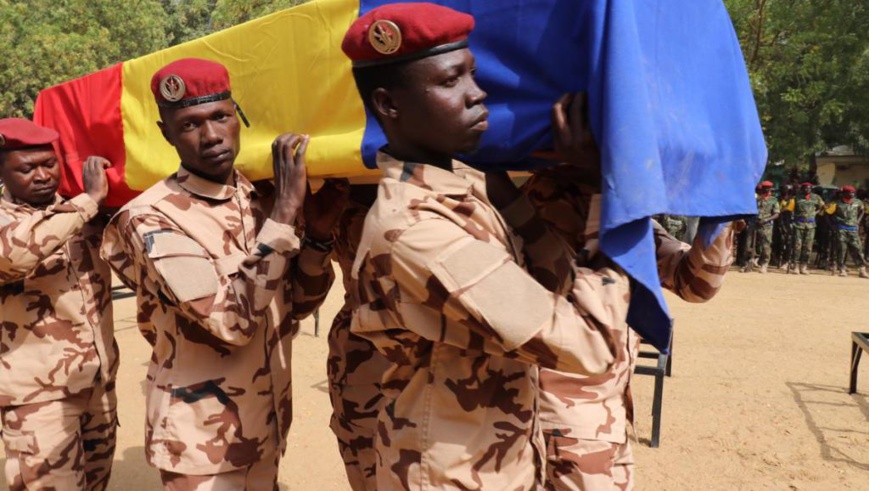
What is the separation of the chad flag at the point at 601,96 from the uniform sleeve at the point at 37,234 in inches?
33.9

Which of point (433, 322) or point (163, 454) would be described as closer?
point (433, 322)

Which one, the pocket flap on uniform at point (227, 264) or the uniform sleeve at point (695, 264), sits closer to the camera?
the uniform sleeve at point (695, 264)

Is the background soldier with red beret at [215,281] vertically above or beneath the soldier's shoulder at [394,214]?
beneath

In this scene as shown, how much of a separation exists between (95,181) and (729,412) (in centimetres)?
479

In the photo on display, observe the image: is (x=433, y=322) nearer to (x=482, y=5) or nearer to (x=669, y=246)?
(x=482, y=5)

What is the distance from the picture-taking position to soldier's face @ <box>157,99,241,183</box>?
7.27ft

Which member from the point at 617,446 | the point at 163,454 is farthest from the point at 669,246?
the point at 163,454

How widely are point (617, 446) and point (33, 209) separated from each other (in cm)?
276

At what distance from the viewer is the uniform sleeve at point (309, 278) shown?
7.79 ft

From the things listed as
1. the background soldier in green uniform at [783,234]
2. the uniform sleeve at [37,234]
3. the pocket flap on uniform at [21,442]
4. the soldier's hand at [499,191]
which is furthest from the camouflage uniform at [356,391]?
the background soldier in green uniform at [783,234]

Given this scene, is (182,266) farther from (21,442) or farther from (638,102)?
(21,442)

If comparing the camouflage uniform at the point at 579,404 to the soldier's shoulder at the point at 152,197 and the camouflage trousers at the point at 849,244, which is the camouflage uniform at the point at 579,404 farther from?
the camouflage trousers at the point at 849,244

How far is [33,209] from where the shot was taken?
3053 millimetres

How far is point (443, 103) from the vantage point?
146 centimetres
